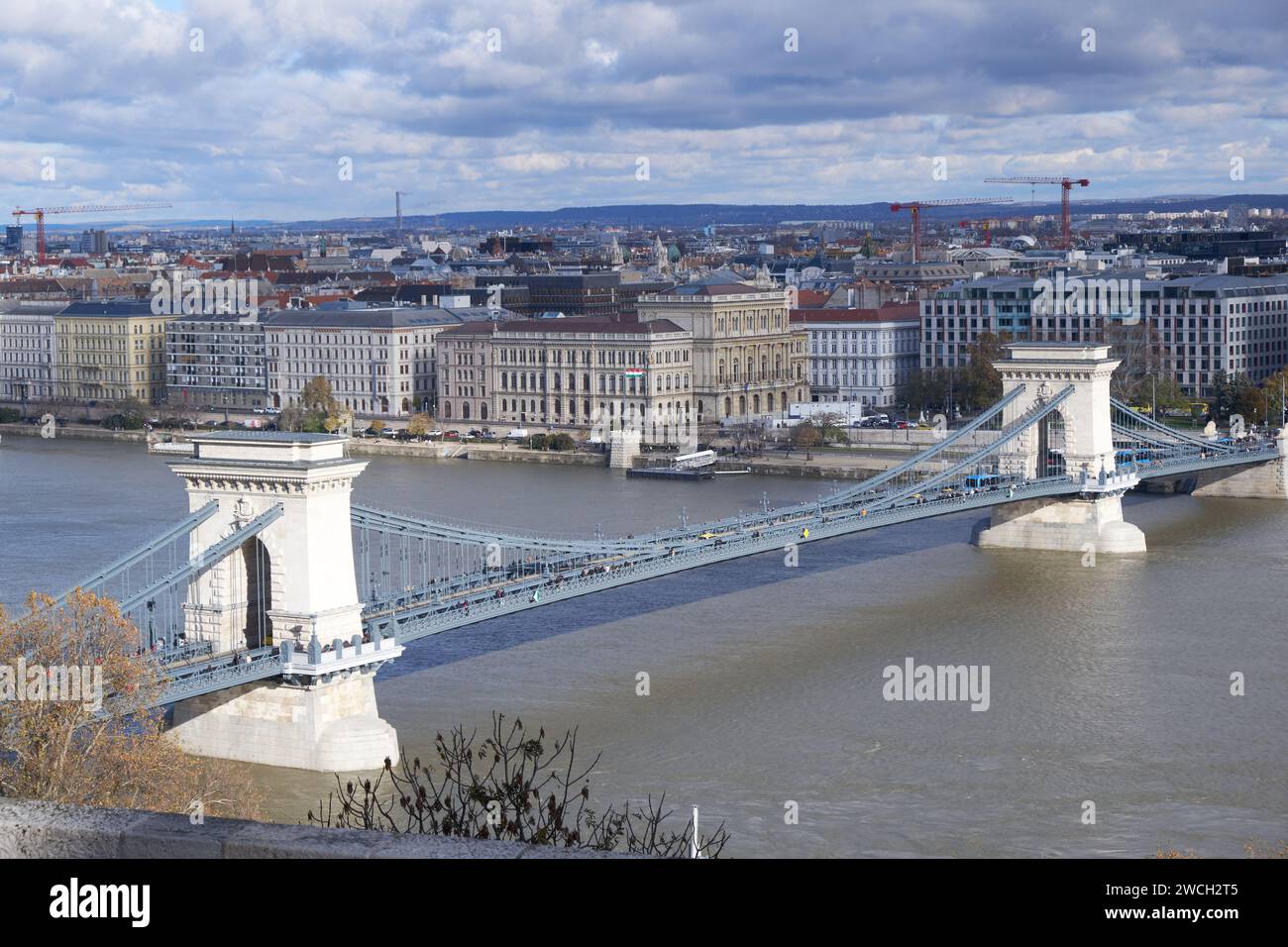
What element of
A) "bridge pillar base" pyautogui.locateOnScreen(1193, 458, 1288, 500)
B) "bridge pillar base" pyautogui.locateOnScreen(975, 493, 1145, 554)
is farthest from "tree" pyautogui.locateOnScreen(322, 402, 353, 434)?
"bridge pillar base" pyautogui.locateOnScreen(975, 493, 1145, 554)

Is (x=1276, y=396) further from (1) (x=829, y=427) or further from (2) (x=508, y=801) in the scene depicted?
(2) (x=508, y=801)

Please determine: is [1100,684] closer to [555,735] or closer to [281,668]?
[555,735]

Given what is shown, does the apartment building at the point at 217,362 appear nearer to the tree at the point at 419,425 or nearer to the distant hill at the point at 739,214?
the tree at the point at 419,425

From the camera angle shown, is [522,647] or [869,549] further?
[869,549]

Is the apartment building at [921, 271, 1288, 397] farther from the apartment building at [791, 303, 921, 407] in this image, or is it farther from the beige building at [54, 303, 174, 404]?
the beige building at [54, 303, 174, 404]
